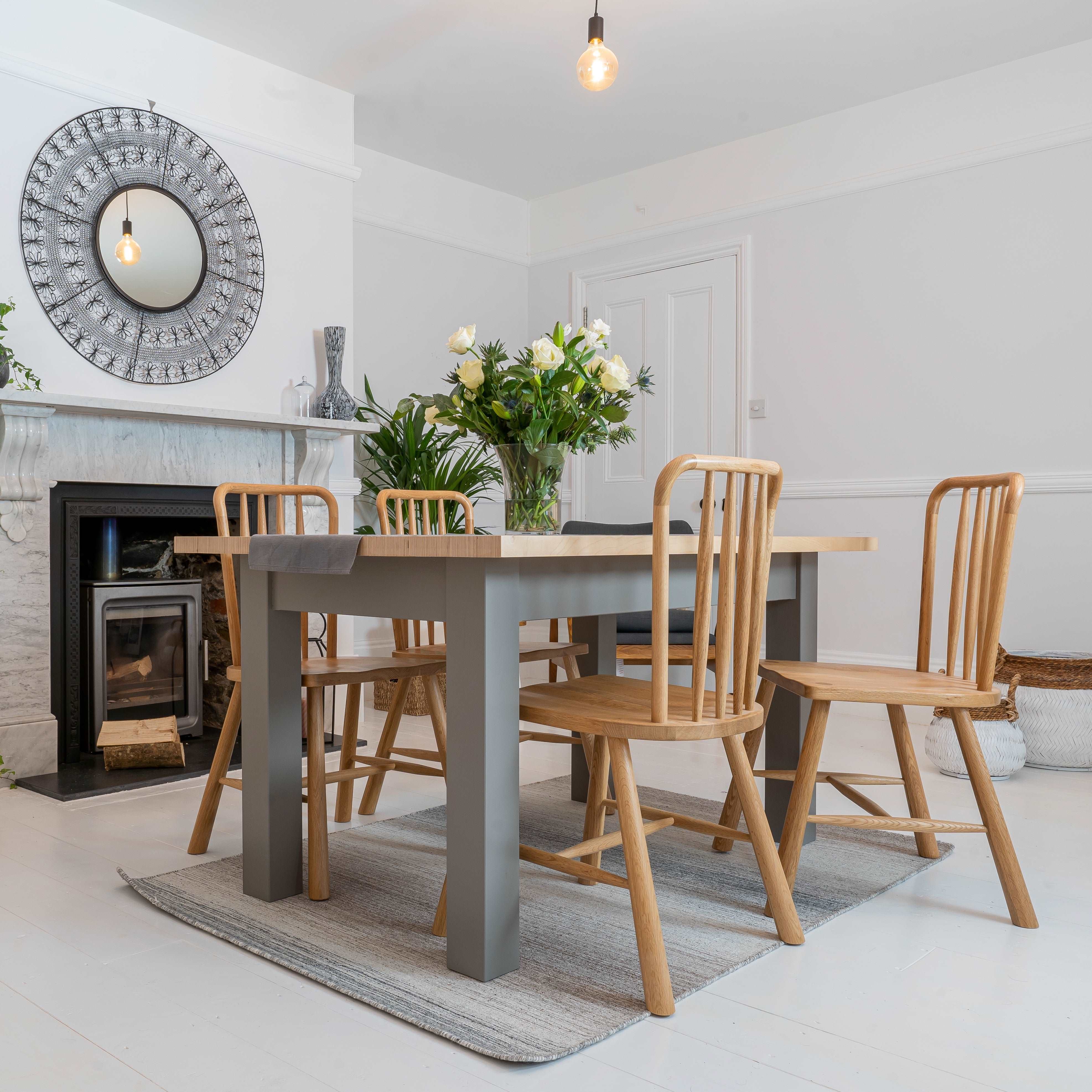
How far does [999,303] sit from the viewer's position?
4.12m

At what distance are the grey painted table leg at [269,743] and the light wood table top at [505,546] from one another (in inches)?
6.4

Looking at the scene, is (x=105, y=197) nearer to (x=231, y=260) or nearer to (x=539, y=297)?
(x=231, y=260)

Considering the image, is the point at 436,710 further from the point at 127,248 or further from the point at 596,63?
the point at 127,248

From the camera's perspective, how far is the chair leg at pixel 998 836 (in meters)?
1.96

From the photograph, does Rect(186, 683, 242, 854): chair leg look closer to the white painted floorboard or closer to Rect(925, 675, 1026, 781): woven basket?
the white painted floorboard

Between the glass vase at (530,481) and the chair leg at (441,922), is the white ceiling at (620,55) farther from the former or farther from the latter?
the chair leg at (441,922)

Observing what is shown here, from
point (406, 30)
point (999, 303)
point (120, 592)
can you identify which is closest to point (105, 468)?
point (120, 592)

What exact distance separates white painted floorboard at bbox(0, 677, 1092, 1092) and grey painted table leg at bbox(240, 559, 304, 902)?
214mm

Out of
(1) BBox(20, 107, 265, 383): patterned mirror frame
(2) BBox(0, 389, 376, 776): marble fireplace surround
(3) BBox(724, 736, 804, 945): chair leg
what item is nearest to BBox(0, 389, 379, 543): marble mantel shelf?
(2) BBox(0, 389, 376, 776): marble fireplace surround

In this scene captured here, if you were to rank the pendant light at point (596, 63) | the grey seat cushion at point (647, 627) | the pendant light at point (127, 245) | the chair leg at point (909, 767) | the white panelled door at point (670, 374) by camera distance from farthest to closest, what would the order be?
the white panelled door at point (670, 374) → the grey seat cushion at point (647, 627) → the pendant light at point (127, 245) → the pendant light at point (596, 63) → the chair leg at point (909, 767)

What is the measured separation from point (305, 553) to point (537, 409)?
575 millimetres

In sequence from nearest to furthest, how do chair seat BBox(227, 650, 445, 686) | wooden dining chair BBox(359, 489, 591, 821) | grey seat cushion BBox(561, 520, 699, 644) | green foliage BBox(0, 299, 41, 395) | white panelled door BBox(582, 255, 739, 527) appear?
chair seat BBox(227, 650, 445, 686)
wooden dining chair BBox(359, 489, 591, 821)
green foliage BBox(0, 299, 41, 395)
grey seat cushion BBox(561, 520, 699, 644)
white panelled door BBox(582, 255, 739, 527)

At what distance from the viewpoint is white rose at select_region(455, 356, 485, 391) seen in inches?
82.7

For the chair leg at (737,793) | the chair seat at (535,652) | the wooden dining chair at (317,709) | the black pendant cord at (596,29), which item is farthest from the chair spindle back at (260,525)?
the black pendant cord at (596,29)
